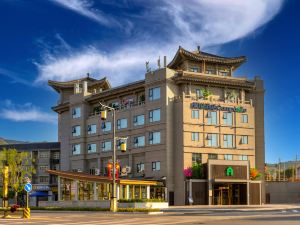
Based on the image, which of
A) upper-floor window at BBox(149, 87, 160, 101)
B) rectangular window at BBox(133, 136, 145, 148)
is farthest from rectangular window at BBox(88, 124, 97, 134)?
upper-floor window at BBox(149, 87, 160, 101)

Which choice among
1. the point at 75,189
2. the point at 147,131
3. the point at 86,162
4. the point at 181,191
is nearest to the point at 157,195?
the point at 181,191

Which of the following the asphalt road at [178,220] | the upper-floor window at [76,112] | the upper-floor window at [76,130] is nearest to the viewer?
the asphalt road at [178,220]

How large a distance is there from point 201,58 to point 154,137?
43.5ft

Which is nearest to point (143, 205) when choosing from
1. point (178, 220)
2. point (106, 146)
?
point (178, 220)

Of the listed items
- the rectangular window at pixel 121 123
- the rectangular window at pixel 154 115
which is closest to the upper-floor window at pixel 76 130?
the rectangular window at pixel 121 123

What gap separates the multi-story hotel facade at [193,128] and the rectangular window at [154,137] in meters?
0.14

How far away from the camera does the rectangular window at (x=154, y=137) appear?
242 ft

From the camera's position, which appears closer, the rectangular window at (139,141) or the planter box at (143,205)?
the planter box at (143,205)

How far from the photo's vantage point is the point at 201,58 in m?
76.9

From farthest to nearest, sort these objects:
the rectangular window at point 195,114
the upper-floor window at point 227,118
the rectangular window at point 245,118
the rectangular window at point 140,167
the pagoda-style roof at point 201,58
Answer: the rectangular window at point 140,167, the pagoda-style roof at point 201,58, the rectangular window at point 245,118, the upper-floor window at point 227,118, the rectangular window at point 195,114

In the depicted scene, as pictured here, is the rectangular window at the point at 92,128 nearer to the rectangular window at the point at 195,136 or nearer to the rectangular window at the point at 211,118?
the rectangular window at the point at 195,136

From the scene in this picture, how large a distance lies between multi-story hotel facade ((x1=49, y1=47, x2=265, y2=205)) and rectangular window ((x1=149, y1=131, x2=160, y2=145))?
14 cm

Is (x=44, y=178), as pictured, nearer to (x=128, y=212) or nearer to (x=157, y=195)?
(x=157, y=195)

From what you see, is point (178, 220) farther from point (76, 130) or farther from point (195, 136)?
point (76, 130)
